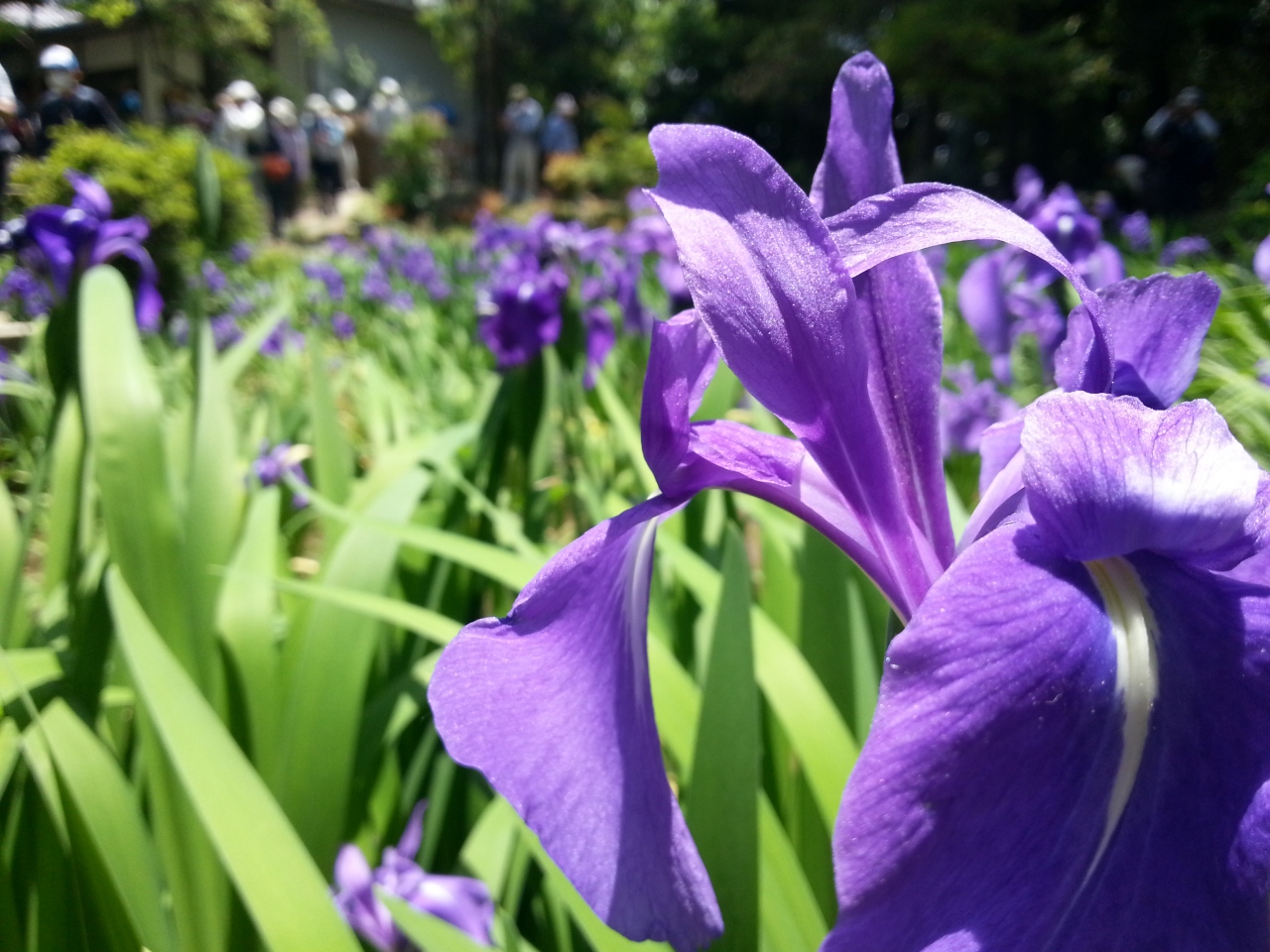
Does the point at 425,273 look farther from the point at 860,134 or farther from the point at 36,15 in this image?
the point at 860,134

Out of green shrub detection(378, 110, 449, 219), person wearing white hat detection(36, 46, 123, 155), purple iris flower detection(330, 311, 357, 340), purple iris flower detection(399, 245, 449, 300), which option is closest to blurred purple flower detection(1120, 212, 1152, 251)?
purple iris flower detection(399, 245, 449, 300)

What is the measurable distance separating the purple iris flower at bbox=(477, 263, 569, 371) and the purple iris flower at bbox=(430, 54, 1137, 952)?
1.58 metres

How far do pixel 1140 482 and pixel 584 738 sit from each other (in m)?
0.27

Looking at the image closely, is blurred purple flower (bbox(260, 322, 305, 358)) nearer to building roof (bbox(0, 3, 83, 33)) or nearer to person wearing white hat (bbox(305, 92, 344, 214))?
building roof (bbox(0, 3, 83, 33))

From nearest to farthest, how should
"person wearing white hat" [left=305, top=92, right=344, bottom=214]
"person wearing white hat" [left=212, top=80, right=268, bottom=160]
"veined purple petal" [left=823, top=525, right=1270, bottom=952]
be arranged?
"veined purple petal" [left=823, top=525, right=1270, bottom=952] < "person wearing white hat" [left=212, top=80, right=268, bottom=160] < "person wearing white hat" [left=305, top=92, right=344, bottom=214]

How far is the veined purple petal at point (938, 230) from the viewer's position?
424 millimetres

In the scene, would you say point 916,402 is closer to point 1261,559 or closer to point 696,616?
point 1261,559

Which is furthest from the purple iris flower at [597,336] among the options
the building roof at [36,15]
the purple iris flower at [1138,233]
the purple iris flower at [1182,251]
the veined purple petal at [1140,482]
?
the building roof at [36,15]

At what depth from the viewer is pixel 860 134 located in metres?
0.55

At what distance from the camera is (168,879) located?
2.95 ft

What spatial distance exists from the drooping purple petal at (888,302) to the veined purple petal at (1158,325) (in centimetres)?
8

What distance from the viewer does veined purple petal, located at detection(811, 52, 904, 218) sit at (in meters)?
0.55

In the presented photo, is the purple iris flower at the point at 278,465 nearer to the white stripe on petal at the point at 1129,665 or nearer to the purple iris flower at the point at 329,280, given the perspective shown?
the white stripe on petal at the point at 1129,665

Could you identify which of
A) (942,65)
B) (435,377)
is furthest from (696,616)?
(942,65)
